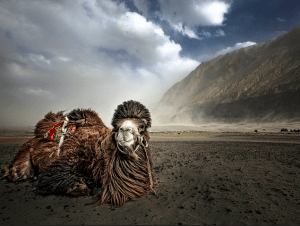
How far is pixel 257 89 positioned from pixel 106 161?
7419cm

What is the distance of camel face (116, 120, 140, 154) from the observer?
2135 mm

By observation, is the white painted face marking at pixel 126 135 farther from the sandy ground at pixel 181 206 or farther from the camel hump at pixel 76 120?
the camel hump at pixel 76 120

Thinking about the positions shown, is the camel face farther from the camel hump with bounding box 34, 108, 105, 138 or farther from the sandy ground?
the camel hump with bounding box 34, 108, 105, 138

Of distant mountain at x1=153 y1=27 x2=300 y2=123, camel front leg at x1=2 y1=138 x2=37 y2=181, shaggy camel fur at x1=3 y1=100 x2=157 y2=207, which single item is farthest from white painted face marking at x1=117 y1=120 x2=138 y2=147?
distant mountain at x1=153 y1=27 x2=300 y2=123

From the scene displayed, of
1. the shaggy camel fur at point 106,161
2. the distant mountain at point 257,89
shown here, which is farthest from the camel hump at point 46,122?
the distant mountain at point 257,89

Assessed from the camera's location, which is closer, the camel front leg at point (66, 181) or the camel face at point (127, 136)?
the camel face at point (127, 136)

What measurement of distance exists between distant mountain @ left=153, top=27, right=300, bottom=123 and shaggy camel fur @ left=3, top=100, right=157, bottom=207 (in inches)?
2404

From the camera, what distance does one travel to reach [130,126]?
2178 mm

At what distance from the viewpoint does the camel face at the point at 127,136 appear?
7.00 feet

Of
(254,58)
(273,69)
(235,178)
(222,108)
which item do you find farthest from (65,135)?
(254,58)

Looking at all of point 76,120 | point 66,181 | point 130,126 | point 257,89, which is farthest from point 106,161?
point 257,89

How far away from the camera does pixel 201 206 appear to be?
2303 millimetres

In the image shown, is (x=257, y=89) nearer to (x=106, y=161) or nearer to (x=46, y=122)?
(x=106, y=161)

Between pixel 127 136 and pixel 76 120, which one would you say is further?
pixel 76 120
